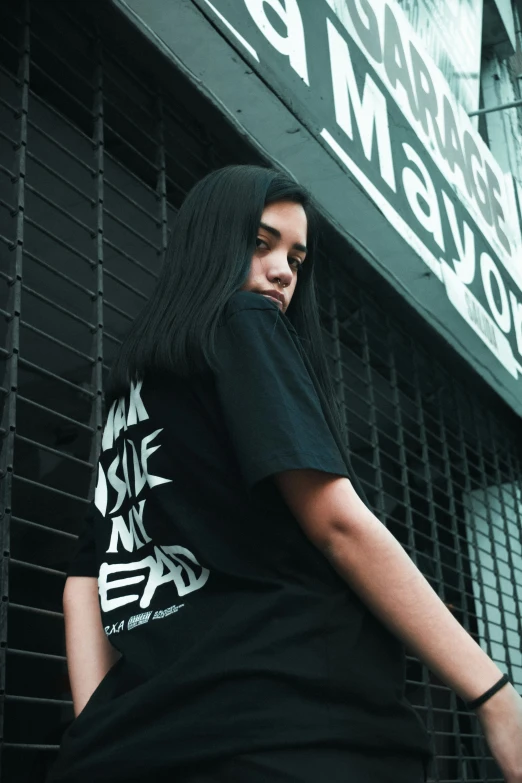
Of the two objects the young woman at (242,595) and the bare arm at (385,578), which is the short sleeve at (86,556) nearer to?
the young woman at (242,595)

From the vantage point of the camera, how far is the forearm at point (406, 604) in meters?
1.04

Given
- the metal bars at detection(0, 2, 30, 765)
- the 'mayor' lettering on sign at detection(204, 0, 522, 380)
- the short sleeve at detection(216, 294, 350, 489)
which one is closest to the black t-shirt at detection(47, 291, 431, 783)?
the short sleeve at detection(216, 294, 350, 489)

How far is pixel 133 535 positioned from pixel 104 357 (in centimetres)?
308

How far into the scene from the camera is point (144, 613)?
1154 millimetres

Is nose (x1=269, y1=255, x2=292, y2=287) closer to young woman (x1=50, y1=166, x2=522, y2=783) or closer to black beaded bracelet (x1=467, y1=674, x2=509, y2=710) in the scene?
young woman (x1=50, y1=166, x2=522, y2=783)

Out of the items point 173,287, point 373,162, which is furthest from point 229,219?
point 373,162

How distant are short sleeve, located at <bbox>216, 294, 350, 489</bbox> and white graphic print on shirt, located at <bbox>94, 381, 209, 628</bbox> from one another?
157 mm

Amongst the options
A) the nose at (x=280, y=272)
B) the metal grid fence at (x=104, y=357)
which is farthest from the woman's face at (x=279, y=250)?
the metal grid fence at (x=104, y=357)

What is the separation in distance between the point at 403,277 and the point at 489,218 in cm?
143

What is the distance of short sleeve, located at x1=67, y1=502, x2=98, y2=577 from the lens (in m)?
1.40

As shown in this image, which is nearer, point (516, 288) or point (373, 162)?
point (373, 162)

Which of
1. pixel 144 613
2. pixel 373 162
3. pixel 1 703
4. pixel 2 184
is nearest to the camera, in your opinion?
pixel 144 613

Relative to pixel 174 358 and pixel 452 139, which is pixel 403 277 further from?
pixel 174 358

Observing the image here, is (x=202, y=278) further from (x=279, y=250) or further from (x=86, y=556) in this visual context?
(x=86, y=556)
